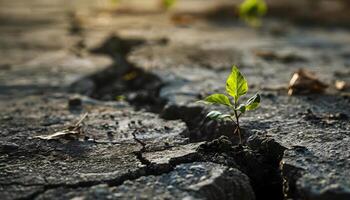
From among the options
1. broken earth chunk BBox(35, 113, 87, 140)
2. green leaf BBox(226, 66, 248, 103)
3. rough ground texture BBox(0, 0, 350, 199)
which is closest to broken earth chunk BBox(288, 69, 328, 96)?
rough ground texture BBox(0, 0, 350, 199)

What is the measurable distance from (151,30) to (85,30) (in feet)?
2.16

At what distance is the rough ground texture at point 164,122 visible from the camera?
4.20ft

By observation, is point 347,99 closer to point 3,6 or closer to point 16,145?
point 16,145

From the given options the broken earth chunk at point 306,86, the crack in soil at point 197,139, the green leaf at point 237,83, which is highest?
the green leaf at point 237,83

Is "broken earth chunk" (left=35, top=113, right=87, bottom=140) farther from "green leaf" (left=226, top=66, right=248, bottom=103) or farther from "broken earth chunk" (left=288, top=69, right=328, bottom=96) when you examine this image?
"broken earth chunk" (left=288, top=69, right=328, bottom=96)

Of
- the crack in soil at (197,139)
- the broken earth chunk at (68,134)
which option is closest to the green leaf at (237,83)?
the crack in soil at (197,139)

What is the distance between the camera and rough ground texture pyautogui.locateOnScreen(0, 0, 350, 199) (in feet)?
4.20

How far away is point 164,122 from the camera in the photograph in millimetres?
1838

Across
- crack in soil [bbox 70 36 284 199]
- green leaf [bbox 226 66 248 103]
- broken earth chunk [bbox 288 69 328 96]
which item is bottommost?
crack in soil [bbox 70 36 284 199]

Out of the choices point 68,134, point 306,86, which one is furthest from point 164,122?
point 306,86

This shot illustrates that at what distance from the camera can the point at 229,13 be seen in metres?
5.99

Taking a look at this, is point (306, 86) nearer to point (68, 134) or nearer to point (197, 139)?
point (197, 139)

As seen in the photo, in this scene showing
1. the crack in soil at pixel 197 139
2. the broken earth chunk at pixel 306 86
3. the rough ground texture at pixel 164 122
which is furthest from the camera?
the broken earth chunk at pixel 306 86

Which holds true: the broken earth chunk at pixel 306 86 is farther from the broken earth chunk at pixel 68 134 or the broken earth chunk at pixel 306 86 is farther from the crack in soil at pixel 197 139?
the broken earth chunk at pixel 68 134
